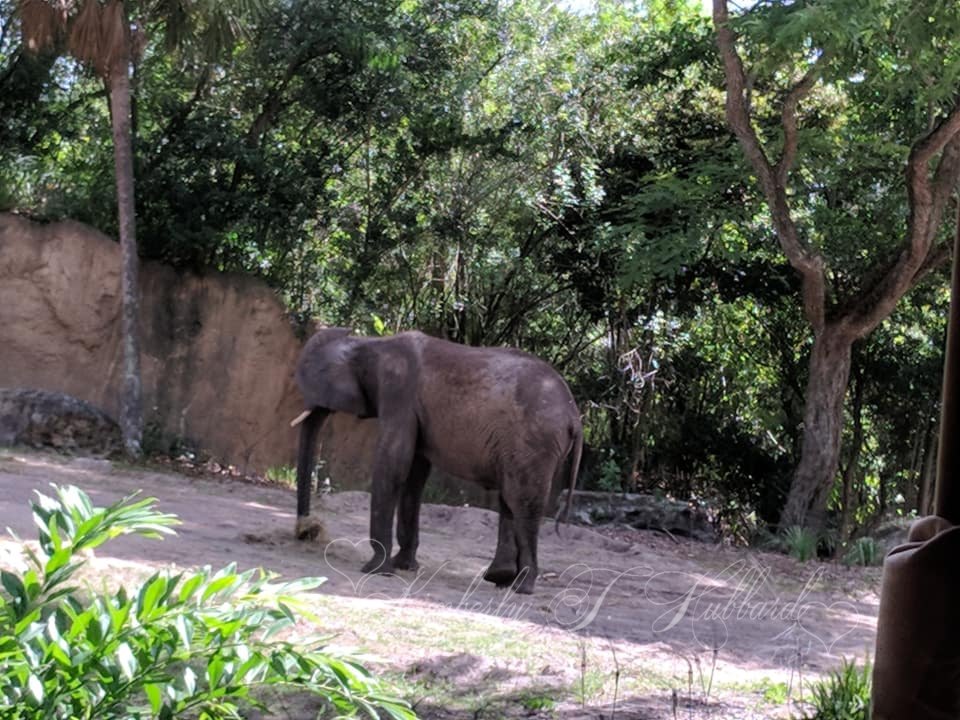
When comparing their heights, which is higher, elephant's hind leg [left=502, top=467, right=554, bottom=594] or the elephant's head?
the elephant's head


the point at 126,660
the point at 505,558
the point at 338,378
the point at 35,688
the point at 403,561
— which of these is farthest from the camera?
the point at 338,378

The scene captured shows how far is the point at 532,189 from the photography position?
56.2ft

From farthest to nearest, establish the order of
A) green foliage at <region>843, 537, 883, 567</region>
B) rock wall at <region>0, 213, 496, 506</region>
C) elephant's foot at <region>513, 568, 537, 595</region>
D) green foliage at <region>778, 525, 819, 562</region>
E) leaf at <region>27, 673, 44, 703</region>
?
1. rock wall at <region>0, 213, 496, 506</region>
2. green foliage at <region>778, 525, 819, 562</region>
3. green foliage at <region>843, 537, 883, 567</region>
4. elephant's foot at <region>513, 568, 537, 595</region>
5. leaf at <region>27, 673, 44, 703</region>

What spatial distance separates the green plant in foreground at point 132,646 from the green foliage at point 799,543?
11.1 m

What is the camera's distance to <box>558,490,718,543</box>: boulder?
16.2 metres

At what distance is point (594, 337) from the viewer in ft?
62.3

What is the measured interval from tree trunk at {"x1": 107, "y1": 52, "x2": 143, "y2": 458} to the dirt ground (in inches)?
48.8

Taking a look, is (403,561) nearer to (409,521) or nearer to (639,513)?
(409,521)

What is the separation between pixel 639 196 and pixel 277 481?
233 inches

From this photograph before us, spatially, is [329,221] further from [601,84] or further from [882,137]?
[882,137]

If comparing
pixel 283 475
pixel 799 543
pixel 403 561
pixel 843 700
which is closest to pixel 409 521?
pixel 403 561

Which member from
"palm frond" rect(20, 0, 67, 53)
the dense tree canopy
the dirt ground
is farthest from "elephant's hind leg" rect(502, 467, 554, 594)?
"palm frond" rect(20, 0, 67, 53)

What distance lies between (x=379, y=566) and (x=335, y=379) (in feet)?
5.33

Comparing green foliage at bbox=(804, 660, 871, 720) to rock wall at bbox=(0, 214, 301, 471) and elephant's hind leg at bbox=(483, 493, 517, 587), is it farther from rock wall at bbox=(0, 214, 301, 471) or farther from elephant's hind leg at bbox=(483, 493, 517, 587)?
rock wall at bbox=(0, 214, 301, 471)
